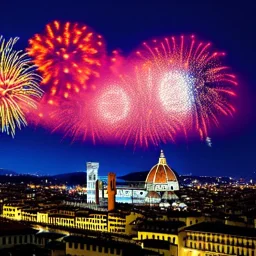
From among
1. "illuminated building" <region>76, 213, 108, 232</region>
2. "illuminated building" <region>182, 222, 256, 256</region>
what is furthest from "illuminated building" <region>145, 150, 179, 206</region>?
"illuminated building" <region>182, 222, 256, 256</region>

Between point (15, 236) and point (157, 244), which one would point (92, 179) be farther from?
point (157, 244)

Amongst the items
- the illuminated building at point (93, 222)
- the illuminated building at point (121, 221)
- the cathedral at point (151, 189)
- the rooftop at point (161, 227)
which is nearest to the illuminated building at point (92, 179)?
the cathedral at point (151, 189)

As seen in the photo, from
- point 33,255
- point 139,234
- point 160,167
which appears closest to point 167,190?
point 160,167

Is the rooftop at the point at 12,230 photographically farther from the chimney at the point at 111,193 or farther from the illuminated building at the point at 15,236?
the chimney at the point at 111,193

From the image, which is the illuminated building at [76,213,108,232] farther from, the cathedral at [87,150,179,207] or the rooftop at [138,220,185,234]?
the cathedral at [87,150,179,207]

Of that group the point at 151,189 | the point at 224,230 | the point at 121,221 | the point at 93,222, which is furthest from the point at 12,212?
the point at 224,230

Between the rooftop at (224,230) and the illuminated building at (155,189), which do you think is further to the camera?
the illuminated building at (155,189)

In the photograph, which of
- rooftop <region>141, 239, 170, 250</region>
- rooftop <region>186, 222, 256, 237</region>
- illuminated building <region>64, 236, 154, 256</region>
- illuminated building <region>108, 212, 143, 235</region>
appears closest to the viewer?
illuminated building <region>64, 236, 154, 256</region>

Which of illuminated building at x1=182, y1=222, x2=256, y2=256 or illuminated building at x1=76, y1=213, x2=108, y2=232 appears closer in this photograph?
illuminated building at x1=182, y1=222, x2=256, y2=256

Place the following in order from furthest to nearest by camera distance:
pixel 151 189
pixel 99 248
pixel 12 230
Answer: pixel 151 189 < pixel 12 230 < pixel 99 248
